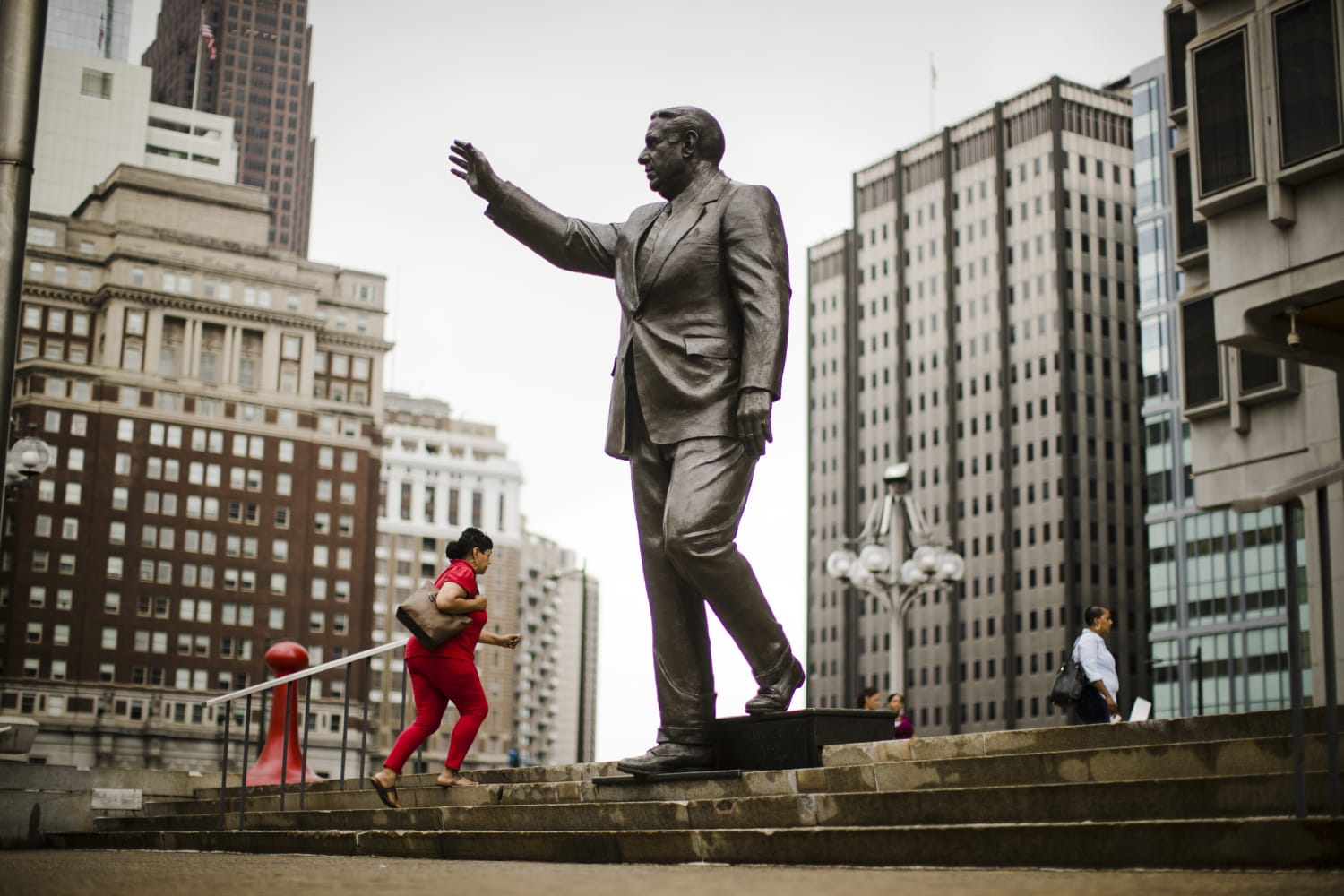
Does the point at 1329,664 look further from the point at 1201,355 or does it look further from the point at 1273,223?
the point at 1201,355

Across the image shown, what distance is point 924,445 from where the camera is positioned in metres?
117

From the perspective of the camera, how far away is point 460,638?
8805mm

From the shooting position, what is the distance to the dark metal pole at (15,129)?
671cm

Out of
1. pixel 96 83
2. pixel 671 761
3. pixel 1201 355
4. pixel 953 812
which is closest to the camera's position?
pixel 953 812

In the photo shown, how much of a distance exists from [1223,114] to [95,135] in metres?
110

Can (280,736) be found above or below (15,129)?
below

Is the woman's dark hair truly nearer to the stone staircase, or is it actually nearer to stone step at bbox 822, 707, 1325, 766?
the stone staircase

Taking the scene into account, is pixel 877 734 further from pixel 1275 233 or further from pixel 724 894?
pixel 1275 233

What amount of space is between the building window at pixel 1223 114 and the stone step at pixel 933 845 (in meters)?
15.2

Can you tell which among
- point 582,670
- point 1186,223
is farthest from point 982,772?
point 582,670

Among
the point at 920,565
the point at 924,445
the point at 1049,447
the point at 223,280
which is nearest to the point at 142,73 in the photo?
the point at 223,280

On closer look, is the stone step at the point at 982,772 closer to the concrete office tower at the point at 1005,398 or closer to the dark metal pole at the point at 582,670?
the dark metal pole at the point at 582,670

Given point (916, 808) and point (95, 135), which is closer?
point (916, 808)

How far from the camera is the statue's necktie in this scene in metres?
7.50
